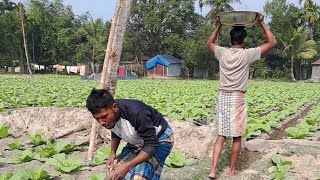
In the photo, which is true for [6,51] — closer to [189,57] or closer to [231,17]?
[189,57]

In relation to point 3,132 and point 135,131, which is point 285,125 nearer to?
point 3,132

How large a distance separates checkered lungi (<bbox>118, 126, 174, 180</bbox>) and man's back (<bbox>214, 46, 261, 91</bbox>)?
117cm

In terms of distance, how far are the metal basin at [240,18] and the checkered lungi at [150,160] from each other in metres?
1.47

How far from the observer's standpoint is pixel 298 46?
35969 millimetres

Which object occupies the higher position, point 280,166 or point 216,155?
point 216,155

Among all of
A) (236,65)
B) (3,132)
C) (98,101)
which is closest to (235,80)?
(236,65)

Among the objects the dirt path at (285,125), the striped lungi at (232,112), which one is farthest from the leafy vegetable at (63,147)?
the dirt path at (285,125)

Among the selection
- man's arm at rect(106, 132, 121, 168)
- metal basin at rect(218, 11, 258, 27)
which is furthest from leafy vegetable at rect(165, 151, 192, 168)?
metal basin at rect(218, 11, 258, 27)

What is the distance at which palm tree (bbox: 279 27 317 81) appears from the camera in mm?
35688

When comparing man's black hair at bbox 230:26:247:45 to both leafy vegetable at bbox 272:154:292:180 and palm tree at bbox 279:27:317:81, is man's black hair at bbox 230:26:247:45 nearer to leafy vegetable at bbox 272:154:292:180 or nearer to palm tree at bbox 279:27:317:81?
leafy vegetable at bbox 272:154:292:180

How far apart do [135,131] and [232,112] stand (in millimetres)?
1430

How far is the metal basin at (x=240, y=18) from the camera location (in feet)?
13.0

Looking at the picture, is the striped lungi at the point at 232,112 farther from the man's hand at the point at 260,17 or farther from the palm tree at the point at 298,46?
the palm tree at the point at 298,46

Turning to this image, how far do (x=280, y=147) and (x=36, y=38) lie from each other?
3896 centimetres
